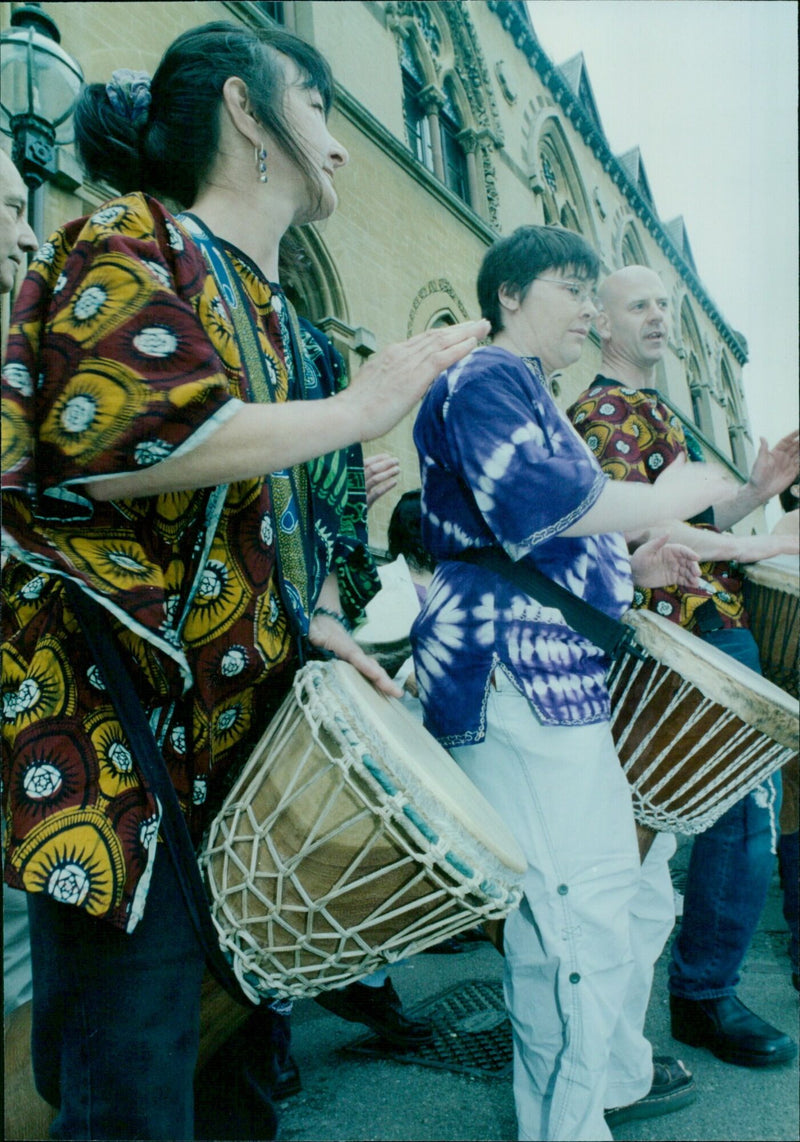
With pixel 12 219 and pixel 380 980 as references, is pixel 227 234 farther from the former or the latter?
pixel 380 980

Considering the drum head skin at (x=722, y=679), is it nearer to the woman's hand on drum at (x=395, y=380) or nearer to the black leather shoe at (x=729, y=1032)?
the woman's hand on drum at (x=395, y=380)

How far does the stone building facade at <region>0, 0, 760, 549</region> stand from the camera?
218 cm

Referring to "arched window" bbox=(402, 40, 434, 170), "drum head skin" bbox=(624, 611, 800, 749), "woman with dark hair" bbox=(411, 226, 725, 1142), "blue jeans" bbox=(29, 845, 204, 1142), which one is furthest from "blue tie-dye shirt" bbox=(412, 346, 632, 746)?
"arched window" bbox=(402, 40, 434, 170)

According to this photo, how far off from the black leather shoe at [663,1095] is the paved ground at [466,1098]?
17 millimetres

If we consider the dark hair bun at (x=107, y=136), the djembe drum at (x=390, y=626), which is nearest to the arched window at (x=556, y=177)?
the djembe drum at (x=390, y=626)

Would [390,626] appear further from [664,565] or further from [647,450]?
[664,565]

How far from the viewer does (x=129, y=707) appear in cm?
97

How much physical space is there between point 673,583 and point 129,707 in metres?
1.18

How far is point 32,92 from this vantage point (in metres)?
3.02

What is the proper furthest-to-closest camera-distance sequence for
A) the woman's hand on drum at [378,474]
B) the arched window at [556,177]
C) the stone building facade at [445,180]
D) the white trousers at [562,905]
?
the arched window at [556,177], the stone building facade at [445,180], the woman's hand on drum at [378,474], the white trousers at [562,905]

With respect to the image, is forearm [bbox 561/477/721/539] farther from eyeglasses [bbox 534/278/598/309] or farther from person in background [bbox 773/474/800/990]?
person in background [bbox 773/474/800/990]

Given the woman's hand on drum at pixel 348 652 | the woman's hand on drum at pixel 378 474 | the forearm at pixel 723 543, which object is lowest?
the woman's hand on drum at pixel 348 652

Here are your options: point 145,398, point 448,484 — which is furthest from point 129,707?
point 448,484

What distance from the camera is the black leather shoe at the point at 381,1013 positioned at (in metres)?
2.12
